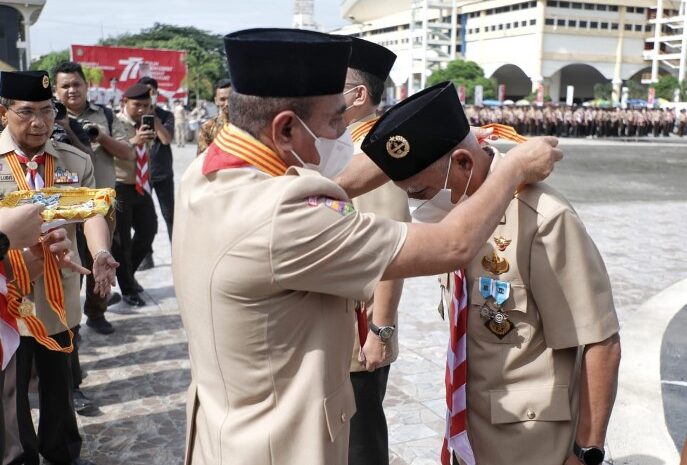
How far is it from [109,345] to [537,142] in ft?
14.3

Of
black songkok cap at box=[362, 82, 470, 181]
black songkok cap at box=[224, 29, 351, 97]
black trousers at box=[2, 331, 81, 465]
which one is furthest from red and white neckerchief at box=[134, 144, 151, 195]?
black songkok cap at box=[224, 29, 351, 97]

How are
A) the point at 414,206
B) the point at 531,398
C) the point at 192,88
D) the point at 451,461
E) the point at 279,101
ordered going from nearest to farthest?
the point at 279,101
the point at 531,398
the point at 414,206
the point at 451,461
the point at 192,88

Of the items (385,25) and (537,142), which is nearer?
(537,142)

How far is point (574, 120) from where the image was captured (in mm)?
36500

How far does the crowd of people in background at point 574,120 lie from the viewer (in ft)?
119

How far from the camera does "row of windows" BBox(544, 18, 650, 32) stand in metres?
67.8

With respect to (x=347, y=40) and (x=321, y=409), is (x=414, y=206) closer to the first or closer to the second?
(x=347, y=40)

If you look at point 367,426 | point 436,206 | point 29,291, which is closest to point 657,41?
point 367,426

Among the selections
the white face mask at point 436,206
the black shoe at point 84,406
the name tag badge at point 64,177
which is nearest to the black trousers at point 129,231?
the black shoe at point 84,406

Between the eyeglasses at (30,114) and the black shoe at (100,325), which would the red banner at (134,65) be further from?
the eyeglasses at (30,114)

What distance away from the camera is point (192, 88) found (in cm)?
5791

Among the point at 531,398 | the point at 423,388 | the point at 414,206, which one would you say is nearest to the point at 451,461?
the point at 531,398

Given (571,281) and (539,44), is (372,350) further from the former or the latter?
(539,44)

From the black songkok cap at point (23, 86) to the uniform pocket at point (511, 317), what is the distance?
255 centimetres
